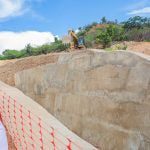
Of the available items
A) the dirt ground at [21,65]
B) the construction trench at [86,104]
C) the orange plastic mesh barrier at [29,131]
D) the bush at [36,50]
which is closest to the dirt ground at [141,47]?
the bush at [36,50]

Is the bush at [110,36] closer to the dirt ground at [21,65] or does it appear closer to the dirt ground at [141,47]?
the dirt ground at [141,47]

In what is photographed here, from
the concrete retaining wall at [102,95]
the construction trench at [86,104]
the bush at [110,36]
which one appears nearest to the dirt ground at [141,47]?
the bush at [110,36]

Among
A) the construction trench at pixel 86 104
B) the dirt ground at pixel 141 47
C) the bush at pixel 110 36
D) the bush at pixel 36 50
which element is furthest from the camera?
the bush at pixel 36 50

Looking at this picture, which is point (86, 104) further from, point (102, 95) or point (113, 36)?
point (113, 36)

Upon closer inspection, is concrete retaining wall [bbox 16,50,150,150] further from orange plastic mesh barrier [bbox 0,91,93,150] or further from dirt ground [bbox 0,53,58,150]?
orange plastic mesh barrier [bbox 0,91,93,150]

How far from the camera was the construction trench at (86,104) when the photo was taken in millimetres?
9148

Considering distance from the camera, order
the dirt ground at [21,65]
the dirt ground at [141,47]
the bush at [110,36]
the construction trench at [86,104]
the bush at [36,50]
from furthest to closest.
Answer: the bush at [36,50] < the bush at [110,36] < the dirt ground at [141,47] < the dirt ground at [21,65] < the construction trench at [86,104]

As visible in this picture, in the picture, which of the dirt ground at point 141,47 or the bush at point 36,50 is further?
the bush at point 36,50

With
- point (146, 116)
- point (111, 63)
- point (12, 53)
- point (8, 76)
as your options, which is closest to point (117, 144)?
point (146, 116)

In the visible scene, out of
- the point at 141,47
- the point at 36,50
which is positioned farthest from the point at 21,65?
the point at 36,50

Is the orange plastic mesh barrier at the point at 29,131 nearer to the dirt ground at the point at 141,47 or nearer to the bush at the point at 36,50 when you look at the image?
the dirt ground at the point at 141,47

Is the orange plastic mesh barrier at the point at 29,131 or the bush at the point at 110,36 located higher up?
the bush at the point at 110,36

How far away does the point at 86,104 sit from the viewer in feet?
36.5

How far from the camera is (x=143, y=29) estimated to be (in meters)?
26.1
